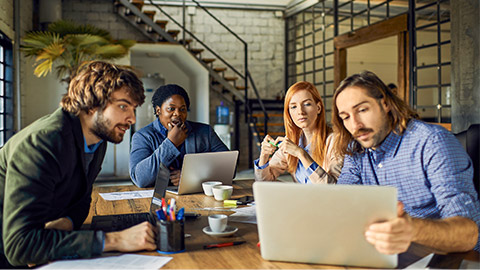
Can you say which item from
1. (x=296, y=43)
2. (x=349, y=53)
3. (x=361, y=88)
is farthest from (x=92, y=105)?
(x=349, y=53)

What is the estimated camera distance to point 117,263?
1.16m

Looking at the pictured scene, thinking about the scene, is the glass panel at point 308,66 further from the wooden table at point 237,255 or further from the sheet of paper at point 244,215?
the wooden table at point 237,255

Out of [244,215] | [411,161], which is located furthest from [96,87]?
[411,161]

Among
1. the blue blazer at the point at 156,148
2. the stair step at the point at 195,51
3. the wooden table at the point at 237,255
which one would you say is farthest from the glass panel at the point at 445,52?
the wooden table at the point at 237,255

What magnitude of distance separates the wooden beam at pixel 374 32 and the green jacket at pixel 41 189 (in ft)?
18.1

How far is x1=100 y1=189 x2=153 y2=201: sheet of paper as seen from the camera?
7.19ft

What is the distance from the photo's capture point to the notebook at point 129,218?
1539mm

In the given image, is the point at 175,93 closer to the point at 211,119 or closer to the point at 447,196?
the point at 447,196

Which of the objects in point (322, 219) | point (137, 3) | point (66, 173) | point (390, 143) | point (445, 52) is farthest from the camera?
point (137, 3)

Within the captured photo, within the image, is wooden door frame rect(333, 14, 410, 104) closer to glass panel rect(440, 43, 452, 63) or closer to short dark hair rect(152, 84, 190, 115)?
glass panel rect(440, 43, 452, 63)

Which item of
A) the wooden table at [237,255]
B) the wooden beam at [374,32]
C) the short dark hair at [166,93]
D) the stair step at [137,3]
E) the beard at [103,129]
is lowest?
the wooden table at [237,255]

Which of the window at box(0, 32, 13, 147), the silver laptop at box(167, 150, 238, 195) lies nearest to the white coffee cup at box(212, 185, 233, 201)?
the silver laptop at box(167, 150, 238, 195)

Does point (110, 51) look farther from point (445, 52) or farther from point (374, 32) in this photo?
point (445, 52)

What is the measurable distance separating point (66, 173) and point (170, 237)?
0.41m
